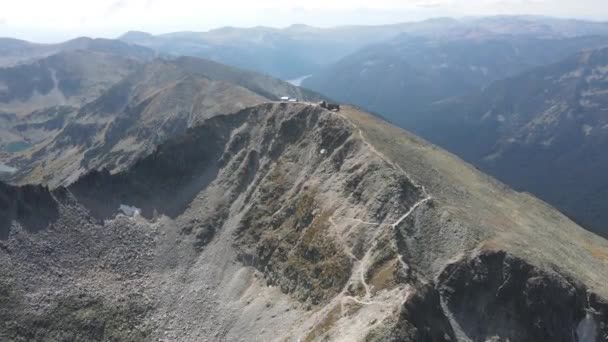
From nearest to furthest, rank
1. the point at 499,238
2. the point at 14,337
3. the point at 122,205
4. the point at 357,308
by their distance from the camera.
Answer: the point at 357,308
the point at 499,238
the point at 14,337
the point at 122,205

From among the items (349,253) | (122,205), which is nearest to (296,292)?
(349,253)

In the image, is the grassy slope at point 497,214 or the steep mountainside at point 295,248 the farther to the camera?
the grassy slope at point 497,214

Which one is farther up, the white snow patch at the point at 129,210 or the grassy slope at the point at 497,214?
the grassy slope at the point at 497,214

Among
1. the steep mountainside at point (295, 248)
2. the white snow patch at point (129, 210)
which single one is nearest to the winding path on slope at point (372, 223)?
the steep mountainside at point (295, 248)

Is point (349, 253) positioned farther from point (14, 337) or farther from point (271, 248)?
point (14, 337)

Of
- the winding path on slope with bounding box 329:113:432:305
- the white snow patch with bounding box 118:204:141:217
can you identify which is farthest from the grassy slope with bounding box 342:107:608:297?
the white snow patch with bounding box 118:204:141:217

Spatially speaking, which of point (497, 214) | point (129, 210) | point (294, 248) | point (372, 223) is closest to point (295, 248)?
point (294, 248)

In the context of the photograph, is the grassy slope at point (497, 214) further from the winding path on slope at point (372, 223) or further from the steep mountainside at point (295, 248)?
the winding path on slope at point (372, 223)

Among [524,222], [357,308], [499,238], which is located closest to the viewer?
[357,308]
